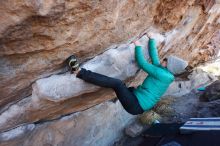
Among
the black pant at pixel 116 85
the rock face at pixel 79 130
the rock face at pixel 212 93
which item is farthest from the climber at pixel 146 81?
the rock face at pixel 212 93

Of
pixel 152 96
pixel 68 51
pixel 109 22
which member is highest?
pixel 109 22

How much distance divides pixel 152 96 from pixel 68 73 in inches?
56.9

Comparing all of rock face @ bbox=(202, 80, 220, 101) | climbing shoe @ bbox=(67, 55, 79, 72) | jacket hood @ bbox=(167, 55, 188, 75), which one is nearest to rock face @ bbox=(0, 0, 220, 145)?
climbing shoe @ bbox=(67, 55, 79, 72)

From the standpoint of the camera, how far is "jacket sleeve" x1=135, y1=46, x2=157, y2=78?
4.93 m

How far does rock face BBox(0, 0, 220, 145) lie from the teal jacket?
0.54ft

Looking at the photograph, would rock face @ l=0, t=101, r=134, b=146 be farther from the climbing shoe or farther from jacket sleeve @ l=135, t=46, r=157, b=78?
jacket sleeve @ l=135, t=46, r=157, b=78

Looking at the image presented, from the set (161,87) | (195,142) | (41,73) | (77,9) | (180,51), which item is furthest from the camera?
(180,51)

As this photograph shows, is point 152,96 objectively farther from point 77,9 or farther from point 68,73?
point 77,9

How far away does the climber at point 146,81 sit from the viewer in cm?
459

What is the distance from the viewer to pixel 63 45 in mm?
4246

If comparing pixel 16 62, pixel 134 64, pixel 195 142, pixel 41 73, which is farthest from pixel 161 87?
pixel 16 62

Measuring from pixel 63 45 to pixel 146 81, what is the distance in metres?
1.58

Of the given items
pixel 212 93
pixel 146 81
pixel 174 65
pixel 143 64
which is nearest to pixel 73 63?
pixel 143 64

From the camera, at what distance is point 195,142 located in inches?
187
